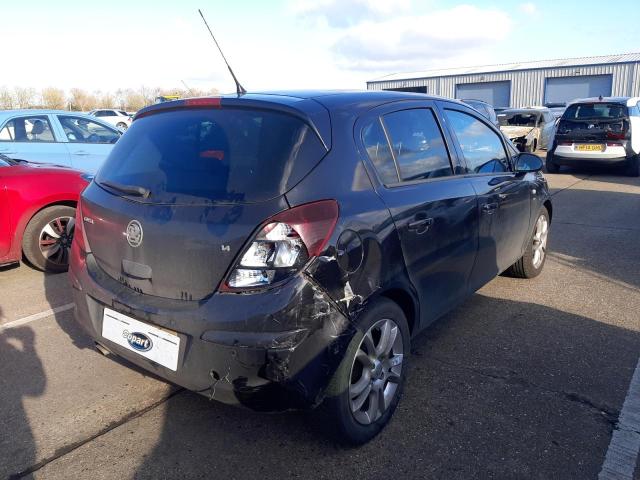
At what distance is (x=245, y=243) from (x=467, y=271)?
176cm

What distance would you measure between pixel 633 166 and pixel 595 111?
1482 mm

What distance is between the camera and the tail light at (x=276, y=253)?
221cm

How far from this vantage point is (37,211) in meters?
5.17

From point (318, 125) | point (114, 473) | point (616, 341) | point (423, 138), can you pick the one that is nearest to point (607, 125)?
point (616, 341)

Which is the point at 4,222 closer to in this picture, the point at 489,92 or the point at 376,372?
the point at 376,372

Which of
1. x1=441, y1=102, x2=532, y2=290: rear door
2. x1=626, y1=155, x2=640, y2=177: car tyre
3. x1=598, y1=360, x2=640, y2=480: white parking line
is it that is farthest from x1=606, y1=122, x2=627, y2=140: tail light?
x1=598, y1=360, x2=640, y2=480: white parking line

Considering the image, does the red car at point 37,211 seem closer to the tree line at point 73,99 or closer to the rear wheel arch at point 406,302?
the rear wheel arch at point 406,302

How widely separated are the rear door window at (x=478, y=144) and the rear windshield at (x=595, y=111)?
9308 mm

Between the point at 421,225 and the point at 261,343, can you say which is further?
the point at 421,225

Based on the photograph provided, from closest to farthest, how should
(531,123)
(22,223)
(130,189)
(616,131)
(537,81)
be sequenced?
(130,189) < (22,223) < (616,131) < (531,123) < (537,81)

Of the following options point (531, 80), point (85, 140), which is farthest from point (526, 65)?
point (85, 140)

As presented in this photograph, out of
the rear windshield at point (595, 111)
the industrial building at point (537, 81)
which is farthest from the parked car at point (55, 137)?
the industrial building at point (537, 81)

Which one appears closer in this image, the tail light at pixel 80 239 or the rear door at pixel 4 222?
the tail light at pixel 80 239

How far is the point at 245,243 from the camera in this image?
7.29 feet
